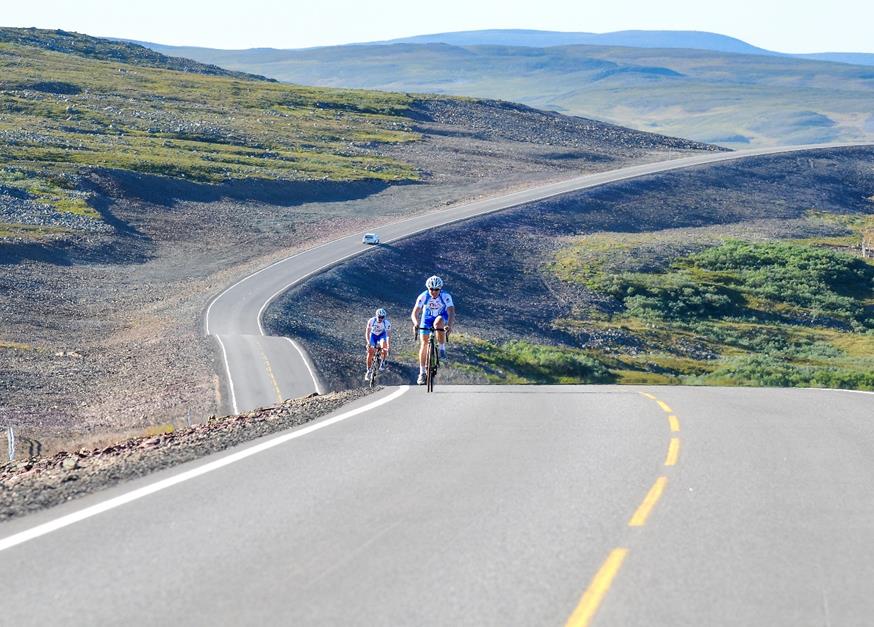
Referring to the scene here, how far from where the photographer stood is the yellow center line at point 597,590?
7172mm

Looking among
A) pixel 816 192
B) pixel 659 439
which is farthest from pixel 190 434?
pixel 816 192

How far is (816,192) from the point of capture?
9919 cm

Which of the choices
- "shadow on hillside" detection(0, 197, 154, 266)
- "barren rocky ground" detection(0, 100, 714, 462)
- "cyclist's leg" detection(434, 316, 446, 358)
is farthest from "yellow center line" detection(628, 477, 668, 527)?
"shadow on hillside" detection(0, 197, 154, 266)

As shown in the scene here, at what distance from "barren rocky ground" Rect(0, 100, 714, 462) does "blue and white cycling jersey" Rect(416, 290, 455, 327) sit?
665cm

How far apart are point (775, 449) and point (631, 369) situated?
32.7 m

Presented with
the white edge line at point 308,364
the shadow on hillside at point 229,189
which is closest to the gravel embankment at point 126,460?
the white edge line at point 308,364

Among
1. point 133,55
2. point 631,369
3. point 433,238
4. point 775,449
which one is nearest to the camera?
point 775,449

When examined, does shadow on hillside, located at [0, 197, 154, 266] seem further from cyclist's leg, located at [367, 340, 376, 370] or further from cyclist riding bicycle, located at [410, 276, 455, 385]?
cyclist riding bicycle, located at [410, 276, 455, 385]

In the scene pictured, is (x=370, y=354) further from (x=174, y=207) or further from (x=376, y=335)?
(x=174, y=207)

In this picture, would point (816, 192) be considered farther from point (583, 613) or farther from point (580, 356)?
point (583, 613)

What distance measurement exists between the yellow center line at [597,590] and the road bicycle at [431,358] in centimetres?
1203

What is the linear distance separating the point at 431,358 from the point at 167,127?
295 ft

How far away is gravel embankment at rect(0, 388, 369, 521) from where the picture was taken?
10.7 m

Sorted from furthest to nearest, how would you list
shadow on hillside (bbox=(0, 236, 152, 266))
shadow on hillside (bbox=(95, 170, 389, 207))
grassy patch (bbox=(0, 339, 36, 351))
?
shadow on hillside (bbox=(95, 170, 389, 207)) → shadow on hillside (bbox=(0, 236, 152, 266)) → grassy patch (bbox=(0, 339, 36, 351))
